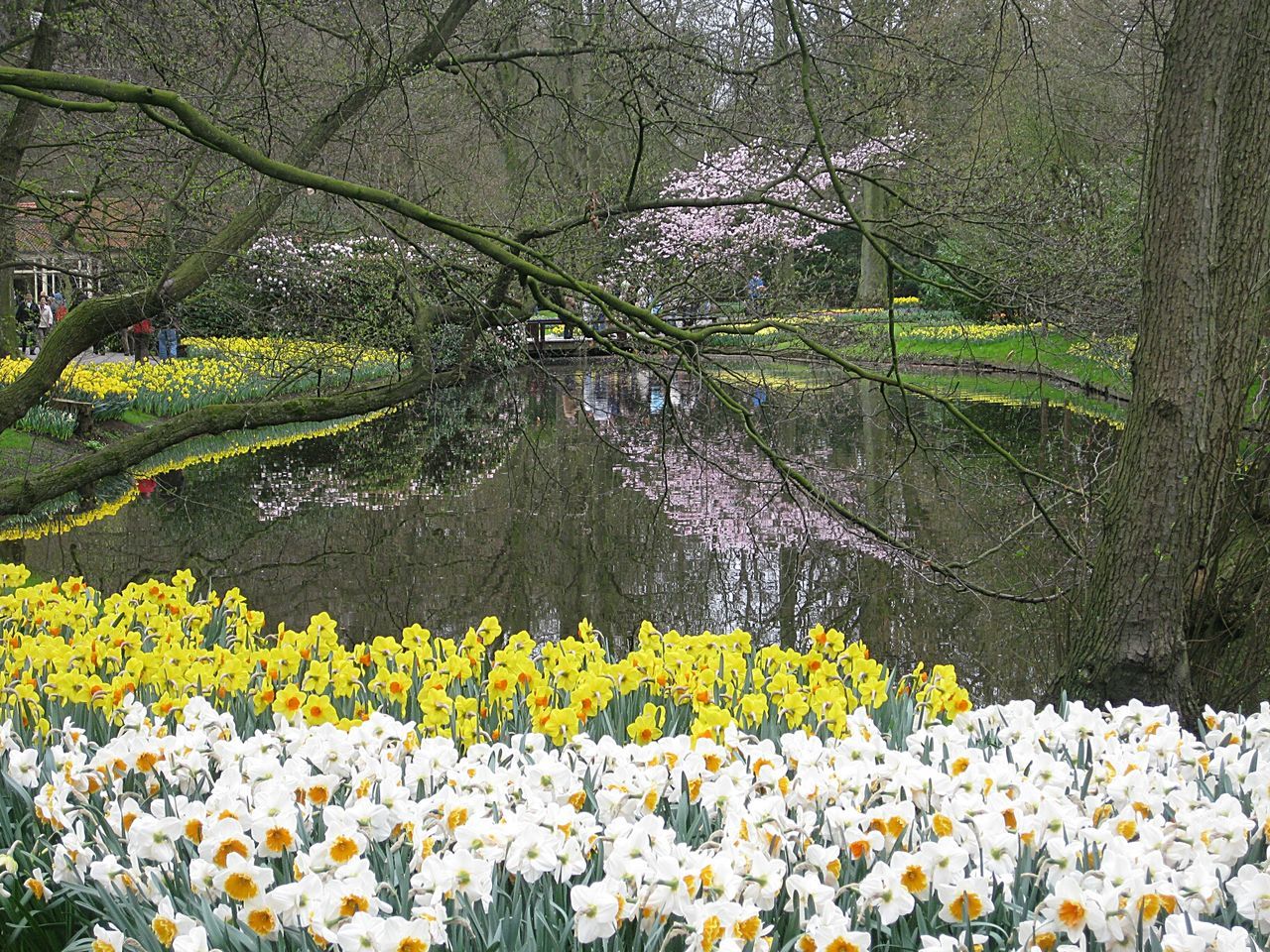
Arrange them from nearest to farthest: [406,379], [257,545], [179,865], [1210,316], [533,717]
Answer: [179,865] → [533,717] → [1210,316] → [406,379] → [257,545]

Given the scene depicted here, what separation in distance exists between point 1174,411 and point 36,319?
78.2ft

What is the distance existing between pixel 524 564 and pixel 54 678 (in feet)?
18.7

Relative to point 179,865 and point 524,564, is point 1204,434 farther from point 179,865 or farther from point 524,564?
point 524,564

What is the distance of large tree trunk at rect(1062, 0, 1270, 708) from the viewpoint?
3.84 m

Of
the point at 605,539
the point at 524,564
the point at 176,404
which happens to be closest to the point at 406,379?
the point at 524,564

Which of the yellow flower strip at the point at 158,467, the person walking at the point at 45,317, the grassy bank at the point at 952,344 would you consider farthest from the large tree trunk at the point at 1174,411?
the person walking at the point at 45,317

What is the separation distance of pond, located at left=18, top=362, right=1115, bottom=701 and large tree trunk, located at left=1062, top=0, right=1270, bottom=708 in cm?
65

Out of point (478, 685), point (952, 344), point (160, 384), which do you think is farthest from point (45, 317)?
point (478, 685)

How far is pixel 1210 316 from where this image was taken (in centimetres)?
387

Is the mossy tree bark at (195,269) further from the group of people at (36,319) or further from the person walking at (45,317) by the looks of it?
the person walking at (45,317)

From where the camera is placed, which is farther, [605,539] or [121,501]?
[121,501]

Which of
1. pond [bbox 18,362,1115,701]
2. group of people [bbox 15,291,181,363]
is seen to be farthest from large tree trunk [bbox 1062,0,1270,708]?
group of people [bbox 15,291,181,363]

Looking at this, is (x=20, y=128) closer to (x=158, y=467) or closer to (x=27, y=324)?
(x=158, y=467)

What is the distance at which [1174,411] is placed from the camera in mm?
3855
